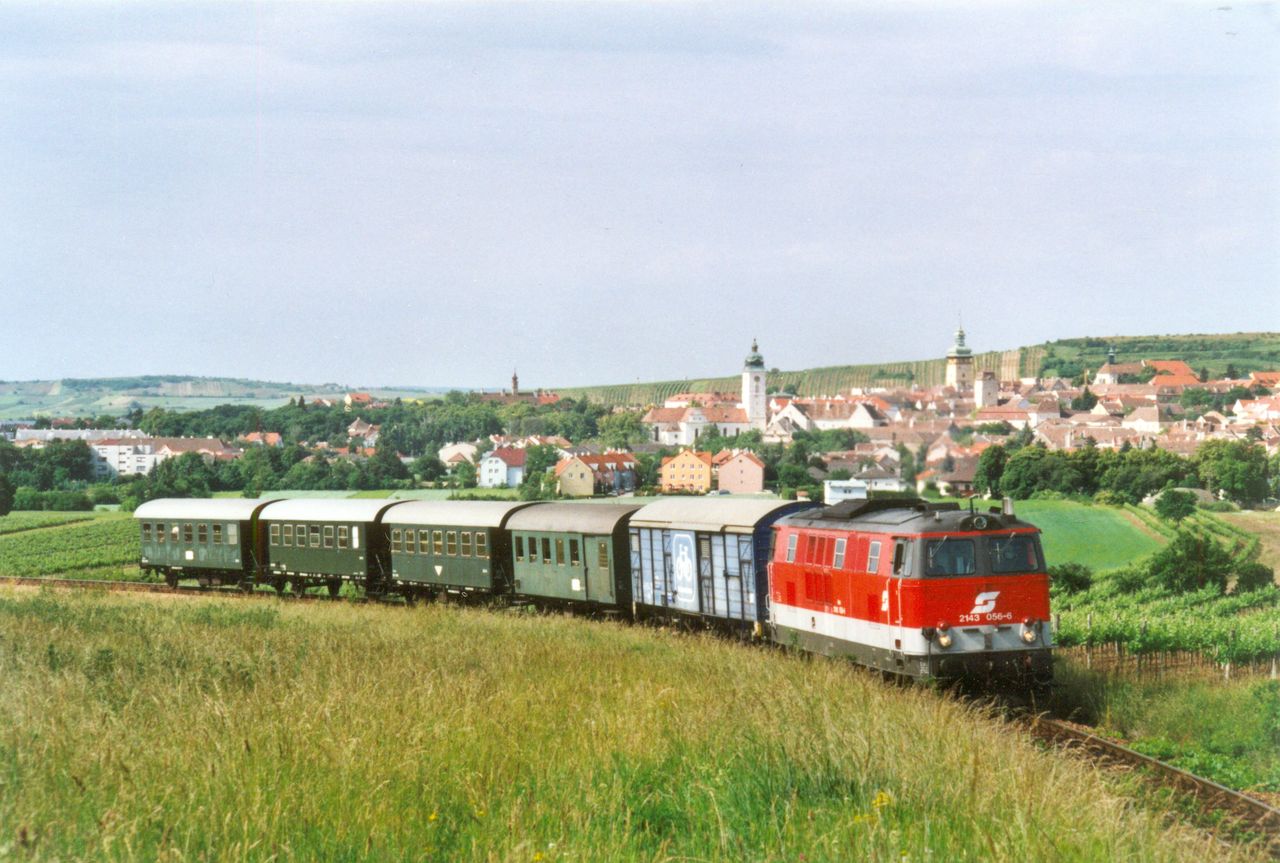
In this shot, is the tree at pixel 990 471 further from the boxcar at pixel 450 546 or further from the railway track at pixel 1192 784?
the boxcar at pixel 450 546

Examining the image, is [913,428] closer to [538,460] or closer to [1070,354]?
[1070,354]

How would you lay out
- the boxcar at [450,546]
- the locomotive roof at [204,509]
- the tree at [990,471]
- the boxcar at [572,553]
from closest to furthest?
the tree at [990,471], the boxcar at [572,553], the boxcar at [450,546], the locomotive roof at [204,509]

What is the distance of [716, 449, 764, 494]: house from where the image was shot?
46.1 metres

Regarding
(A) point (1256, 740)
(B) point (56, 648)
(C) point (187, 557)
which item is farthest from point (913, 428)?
(C) point (187, 557)

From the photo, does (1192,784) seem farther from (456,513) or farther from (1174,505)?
(1174,505)

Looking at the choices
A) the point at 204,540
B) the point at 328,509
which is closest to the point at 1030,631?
the point at 328,509

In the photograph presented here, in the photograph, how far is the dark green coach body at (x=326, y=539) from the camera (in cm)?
3716

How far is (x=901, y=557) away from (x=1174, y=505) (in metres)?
46.4

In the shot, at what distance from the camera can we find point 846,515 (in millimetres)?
18922

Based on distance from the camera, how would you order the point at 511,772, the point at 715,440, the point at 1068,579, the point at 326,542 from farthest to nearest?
the point at 715,440, the point at 1068,579, the point at 326,542, the point at 511,772

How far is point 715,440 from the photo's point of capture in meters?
95.8

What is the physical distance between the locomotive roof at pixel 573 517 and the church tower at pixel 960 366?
11.2m

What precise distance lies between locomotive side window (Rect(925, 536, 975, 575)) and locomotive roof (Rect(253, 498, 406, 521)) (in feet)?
77.4

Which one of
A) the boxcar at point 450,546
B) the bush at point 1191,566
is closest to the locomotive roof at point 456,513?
the boxcar at point 450,546
